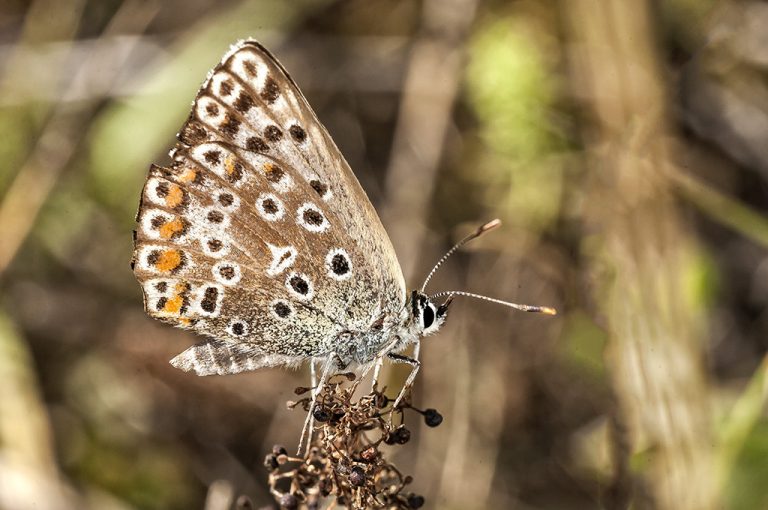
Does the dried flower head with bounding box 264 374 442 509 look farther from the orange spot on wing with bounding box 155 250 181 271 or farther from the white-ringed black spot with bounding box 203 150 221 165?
the white-ringed black spot with bounding box 203 150 221 165

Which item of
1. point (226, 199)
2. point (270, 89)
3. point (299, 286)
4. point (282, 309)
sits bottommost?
point (282, 309)

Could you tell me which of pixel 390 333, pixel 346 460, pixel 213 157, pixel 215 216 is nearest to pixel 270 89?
pixel 213 157

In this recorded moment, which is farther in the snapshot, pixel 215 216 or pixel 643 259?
pixel 643 259

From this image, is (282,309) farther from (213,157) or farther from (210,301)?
(213,157)

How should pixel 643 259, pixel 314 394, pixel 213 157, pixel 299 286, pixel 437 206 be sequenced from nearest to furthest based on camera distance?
pixel 314 394 < pixel 213 157 < pixel 299 286 < pixel 643 259 < pixel 437 206

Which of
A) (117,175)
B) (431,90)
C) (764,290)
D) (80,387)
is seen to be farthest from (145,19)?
(764,290)

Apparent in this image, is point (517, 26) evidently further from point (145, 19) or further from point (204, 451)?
point (204, 451)

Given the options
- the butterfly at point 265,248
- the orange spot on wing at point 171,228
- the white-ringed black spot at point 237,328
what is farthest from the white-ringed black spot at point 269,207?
the white-ringed black spot at point 237,328
